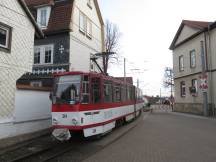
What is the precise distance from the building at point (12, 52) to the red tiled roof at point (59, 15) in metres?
5.04

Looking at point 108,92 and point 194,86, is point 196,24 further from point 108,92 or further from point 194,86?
point 108,92

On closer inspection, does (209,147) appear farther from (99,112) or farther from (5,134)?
(5,134)

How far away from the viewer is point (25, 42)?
13492mm

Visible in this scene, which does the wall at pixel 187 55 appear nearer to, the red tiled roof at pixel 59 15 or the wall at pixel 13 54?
the red tiled roof at pixel 59 15

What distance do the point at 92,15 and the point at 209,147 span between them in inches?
687

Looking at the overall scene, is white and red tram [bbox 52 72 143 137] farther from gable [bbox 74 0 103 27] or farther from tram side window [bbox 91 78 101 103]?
gable [bbox 74 0 103 27]

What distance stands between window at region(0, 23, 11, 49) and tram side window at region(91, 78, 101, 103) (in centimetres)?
472

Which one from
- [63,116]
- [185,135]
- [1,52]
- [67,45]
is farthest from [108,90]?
[67,45]

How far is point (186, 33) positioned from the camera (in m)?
29.8

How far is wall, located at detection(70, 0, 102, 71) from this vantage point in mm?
19641

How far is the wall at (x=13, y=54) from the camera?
11.4 m

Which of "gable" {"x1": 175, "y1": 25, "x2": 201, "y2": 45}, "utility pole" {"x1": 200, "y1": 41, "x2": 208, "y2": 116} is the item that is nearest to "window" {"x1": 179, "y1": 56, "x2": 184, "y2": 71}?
"gable" {"x1": 175, "y1": 25, "x2": 201, "y2": 45}

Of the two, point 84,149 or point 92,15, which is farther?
point 92,15

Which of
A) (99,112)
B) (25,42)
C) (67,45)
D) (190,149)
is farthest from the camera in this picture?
(67,45)
